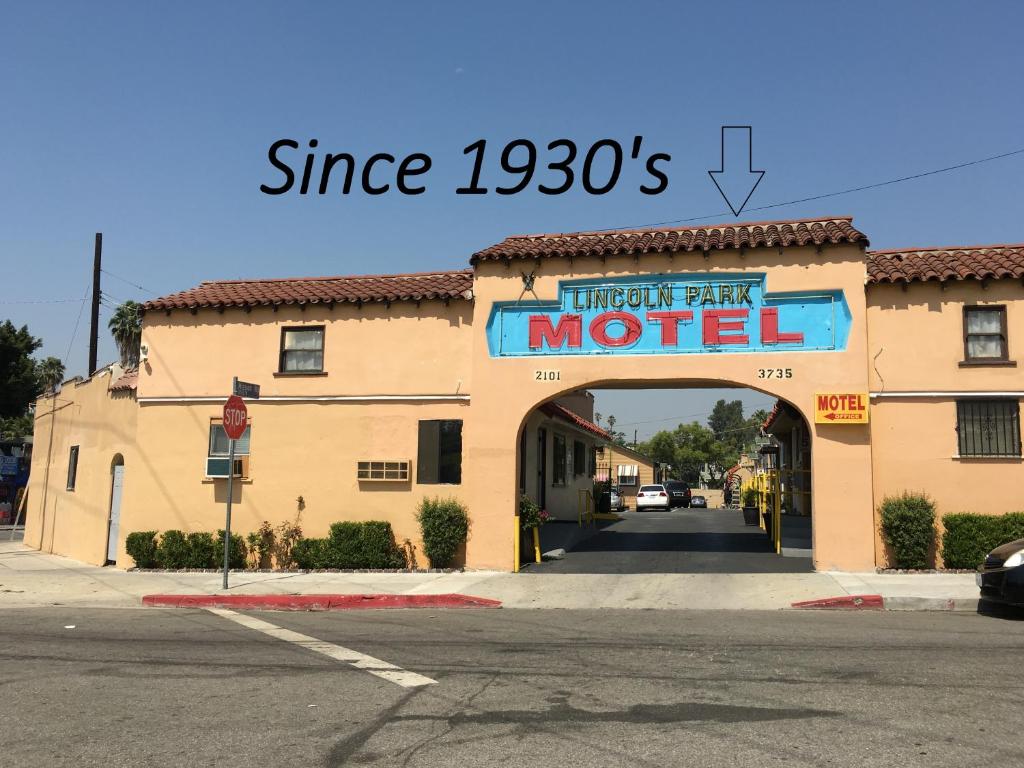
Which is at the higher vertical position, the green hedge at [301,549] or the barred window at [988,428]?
the barred window at [988,428]

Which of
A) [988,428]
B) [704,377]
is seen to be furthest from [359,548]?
[988,428]

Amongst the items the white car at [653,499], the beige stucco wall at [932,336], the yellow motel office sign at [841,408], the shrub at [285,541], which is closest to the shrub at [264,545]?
the shrub at [285,541]

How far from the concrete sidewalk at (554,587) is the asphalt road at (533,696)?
1.85 meters

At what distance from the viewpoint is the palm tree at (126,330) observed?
141 ft

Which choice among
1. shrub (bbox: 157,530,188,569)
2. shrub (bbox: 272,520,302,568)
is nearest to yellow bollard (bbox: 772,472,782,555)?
shrub (bbox: 272,520,302,568)

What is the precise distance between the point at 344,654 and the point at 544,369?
27.9ft

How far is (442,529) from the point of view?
16328 millimetres

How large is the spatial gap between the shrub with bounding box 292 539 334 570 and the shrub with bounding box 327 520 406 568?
0.12 m

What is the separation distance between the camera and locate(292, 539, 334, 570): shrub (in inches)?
668

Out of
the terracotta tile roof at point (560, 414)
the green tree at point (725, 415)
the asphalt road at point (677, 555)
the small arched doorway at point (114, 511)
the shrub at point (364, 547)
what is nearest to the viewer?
the asphalt road at point (677, 555)

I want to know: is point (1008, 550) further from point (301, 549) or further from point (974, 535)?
point (301, 549)

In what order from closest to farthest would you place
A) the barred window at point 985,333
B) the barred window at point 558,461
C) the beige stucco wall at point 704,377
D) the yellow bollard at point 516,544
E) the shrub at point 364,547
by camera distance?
the barred window at point 985,333 < the beige stucco wall at point 704,377 < the yellow bollard at point 516,544 < the shrub at point 364,547 < the barred window at point 558,461

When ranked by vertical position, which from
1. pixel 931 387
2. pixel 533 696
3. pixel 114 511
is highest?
pixel 931 387

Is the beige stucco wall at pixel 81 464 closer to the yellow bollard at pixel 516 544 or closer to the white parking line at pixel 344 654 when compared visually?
the yellow bollard at pixel 516 544
